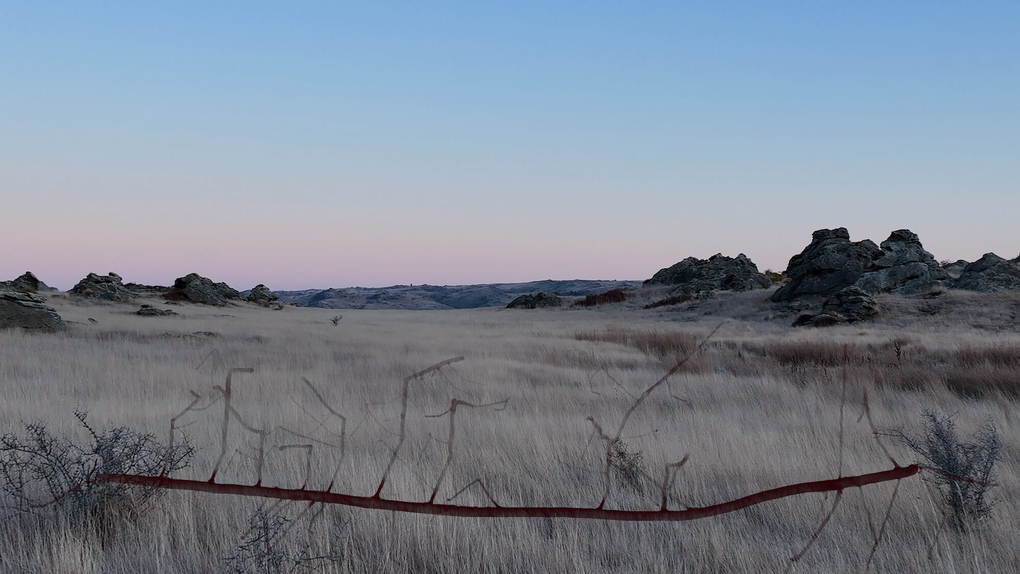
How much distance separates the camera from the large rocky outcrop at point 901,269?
99.3 feet

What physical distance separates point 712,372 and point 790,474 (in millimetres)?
6270

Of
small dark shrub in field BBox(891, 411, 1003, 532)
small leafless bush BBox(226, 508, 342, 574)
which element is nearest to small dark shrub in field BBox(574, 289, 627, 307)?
small dark shrub in field BBox(891, 411, 1003, 532)

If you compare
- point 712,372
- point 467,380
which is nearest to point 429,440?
point 467,380

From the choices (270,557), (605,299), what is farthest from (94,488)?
(605,299)

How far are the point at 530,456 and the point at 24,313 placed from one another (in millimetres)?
17564

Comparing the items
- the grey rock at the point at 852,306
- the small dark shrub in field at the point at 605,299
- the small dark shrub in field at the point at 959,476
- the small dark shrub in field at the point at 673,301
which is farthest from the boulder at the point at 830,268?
the small dark shrub in field at the point at 959,476

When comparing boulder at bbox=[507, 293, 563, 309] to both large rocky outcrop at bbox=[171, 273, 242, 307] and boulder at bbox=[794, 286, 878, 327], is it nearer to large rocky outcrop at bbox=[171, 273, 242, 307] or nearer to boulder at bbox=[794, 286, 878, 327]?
large rocky outcrop at bbox=[171, 273, 242, 307]

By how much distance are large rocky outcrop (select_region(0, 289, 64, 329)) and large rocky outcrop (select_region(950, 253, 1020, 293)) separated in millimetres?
38303

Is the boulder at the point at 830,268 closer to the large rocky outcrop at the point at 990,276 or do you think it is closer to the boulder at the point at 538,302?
the large rocky outcrop at the point at 990,276

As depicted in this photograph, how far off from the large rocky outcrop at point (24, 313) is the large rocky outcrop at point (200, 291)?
2667 cm

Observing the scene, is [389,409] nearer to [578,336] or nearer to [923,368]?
[923,368]

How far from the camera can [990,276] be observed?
99.1 ft

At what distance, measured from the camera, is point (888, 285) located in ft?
100

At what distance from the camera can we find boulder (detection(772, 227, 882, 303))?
32.0 meters
